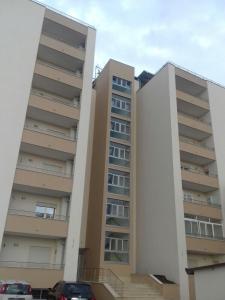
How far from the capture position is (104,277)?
A: 81.5 ft

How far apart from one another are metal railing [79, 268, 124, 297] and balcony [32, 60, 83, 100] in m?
14.8

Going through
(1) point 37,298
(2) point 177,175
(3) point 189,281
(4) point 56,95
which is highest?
(4) point 56,95

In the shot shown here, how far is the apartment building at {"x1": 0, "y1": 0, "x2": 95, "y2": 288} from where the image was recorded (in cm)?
2247

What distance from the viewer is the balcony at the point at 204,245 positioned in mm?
25344

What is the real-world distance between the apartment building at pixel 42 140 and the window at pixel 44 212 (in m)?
0.07

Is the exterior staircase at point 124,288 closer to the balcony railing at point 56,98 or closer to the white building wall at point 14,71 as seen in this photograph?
the white building wall at point 14,71

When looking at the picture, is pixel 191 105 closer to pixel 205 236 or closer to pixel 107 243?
pixel 205 236

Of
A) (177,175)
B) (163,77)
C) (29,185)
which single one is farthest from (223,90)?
(29,185)

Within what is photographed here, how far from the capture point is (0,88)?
24469 mm

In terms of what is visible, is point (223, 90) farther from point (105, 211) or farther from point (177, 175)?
point (105, 211)

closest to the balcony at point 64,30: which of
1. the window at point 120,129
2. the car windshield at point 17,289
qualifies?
the window at point 120,129

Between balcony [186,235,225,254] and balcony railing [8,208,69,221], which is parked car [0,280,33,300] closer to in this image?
balcony railing [8,208,69,221]

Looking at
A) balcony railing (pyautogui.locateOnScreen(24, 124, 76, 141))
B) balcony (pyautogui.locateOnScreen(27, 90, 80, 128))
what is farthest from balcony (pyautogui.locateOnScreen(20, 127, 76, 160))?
balcony (pyautogui.locateOnScreen(27, 90, 80, 128))

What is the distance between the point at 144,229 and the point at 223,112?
1499 centimetres
